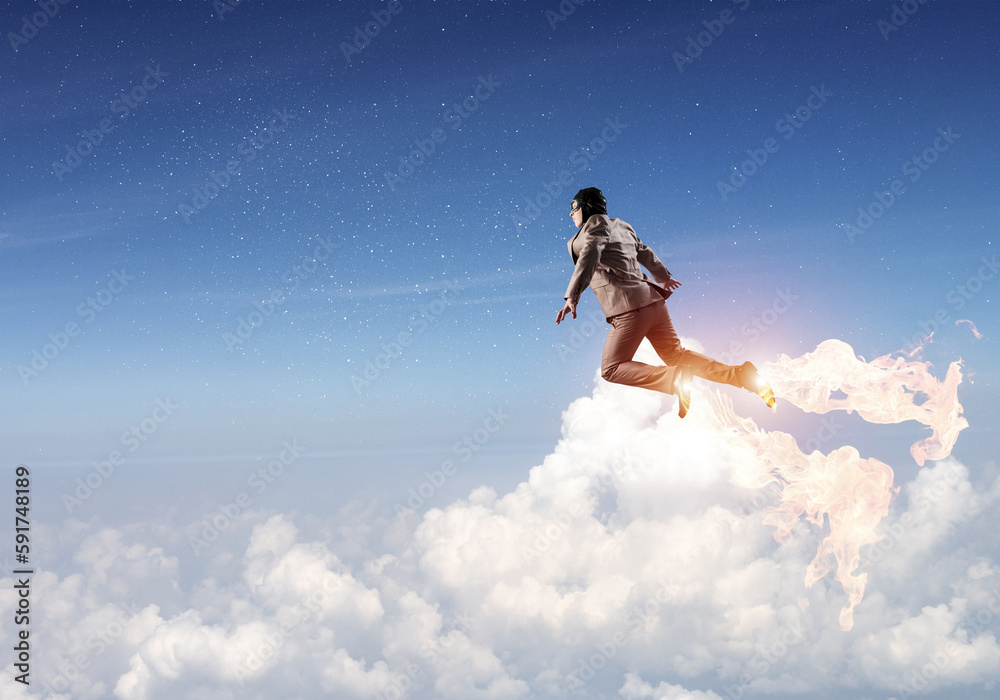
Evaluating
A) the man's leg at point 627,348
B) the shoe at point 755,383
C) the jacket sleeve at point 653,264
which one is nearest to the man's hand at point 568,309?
the man's leg at point 627,348

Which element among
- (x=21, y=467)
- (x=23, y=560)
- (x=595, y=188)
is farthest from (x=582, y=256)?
(x=23, y=560)

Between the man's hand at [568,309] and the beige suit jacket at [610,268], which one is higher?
the beige suit jacket at [610,268]

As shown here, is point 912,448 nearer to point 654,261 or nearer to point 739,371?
point 739,371

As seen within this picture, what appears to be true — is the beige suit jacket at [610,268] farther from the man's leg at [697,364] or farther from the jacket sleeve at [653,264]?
the man's leg at [697,364]

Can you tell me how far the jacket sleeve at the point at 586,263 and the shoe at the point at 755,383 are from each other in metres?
1.89

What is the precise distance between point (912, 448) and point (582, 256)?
5.35m

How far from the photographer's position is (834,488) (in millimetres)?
9055

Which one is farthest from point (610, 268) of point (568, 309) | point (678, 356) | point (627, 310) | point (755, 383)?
point (755, 383)

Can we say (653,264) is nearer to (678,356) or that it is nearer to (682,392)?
(678,356)

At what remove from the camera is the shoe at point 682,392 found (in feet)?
24.2

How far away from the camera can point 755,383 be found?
23.9ft

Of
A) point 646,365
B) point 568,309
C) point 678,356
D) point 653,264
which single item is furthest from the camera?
point 653,264

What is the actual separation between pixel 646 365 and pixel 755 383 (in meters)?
1.13

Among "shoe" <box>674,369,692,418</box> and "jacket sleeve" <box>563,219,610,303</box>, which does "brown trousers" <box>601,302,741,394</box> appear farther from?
"jacket sleeve" <box>563,219,610,303</box>
